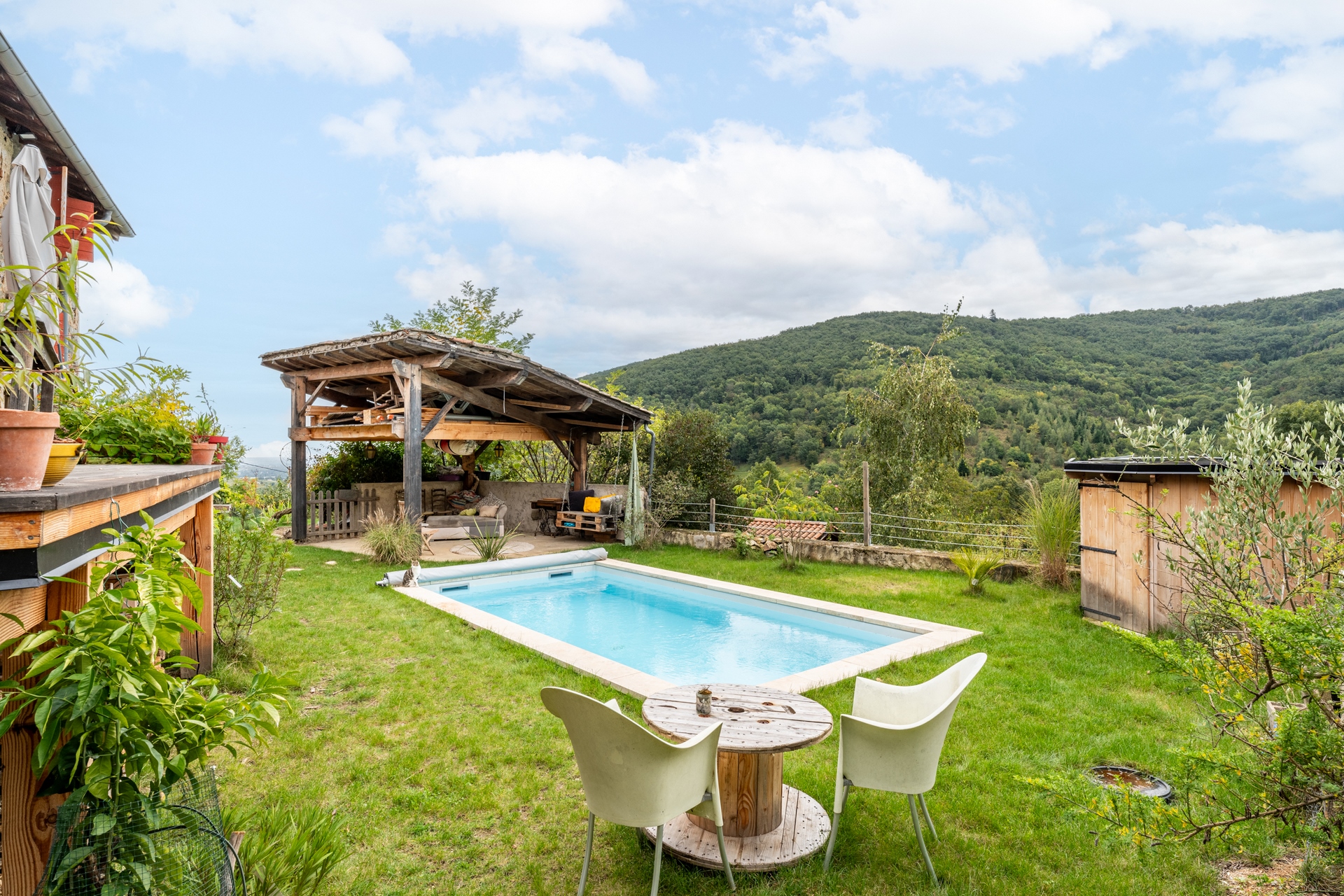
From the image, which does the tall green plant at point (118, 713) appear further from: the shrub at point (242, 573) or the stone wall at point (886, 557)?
the stone wall at point (886, 557)

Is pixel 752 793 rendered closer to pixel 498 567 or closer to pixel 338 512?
pixel 498 567

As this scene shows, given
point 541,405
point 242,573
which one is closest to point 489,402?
point 541,405

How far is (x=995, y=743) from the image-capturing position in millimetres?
3977

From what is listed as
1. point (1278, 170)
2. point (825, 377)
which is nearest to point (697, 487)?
point (825, 377)

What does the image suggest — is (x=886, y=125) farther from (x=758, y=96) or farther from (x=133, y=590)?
(x=133, y=590)

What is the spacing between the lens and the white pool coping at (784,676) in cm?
496

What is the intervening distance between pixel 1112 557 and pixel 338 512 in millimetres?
13012

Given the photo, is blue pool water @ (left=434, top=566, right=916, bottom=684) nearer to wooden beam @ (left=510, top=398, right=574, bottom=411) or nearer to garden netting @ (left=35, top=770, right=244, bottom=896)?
wooden beam @ (left=510, top=398, right=574, bottom=411)

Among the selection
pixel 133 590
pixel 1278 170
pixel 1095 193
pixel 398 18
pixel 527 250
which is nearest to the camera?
pixel 133 590

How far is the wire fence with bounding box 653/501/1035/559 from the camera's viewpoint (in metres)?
9.16

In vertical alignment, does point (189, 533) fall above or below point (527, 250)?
below

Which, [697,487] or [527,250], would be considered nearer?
[697,487]

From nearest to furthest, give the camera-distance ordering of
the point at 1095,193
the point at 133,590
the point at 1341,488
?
the point at 133,590, the point at 1341,488, the point at 1095,193

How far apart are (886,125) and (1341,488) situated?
17028 millimetres
